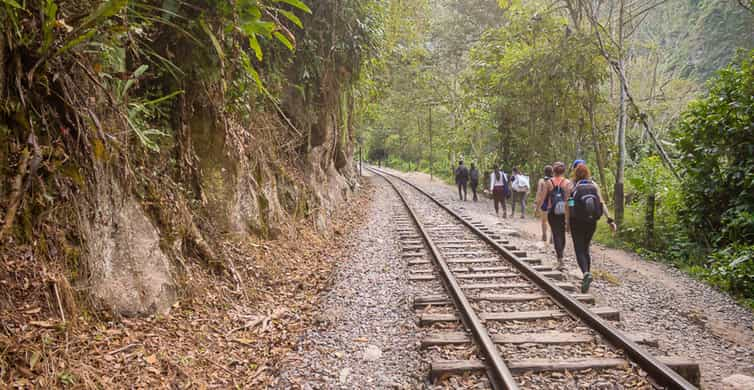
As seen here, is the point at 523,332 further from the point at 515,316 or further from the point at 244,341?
the point at 244,341

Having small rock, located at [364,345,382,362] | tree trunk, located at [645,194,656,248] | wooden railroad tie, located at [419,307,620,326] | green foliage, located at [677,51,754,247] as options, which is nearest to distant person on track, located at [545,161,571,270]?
wooden railroad tie, located at [419,307,620,326]

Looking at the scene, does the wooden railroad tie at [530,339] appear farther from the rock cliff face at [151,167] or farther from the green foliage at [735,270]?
the green foliage at [735,270]

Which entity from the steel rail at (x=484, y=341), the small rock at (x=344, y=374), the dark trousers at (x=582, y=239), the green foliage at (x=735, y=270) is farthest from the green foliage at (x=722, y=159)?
the small rock at (x=344, y=374)

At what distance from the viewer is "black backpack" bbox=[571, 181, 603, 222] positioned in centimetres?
543

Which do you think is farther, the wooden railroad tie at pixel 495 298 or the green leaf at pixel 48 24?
the wooden railroad tie at pixel 495 298

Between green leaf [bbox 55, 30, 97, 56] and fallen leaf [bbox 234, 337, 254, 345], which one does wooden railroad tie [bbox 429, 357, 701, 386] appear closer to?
fallen leaf [bbox 234, 337, 254, 345]

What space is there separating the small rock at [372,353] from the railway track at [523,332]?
1.51ft

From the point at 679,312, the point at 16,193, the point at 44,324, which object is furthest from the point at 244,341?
the point at 679,312

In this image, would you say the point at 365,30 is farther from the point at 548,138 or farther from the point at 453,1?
the point at 453,1

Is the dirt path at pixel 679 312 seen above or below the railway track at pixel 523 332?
below

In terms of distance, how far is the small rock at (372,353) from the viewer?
382 centimetres

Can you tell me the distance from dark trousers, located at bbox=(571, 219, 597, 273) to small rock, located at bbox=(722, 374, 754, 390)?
7.21 ft

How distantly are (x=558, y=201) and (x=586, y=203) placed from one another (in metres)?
0.99

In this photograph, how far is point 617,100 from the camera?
17.4 metres
